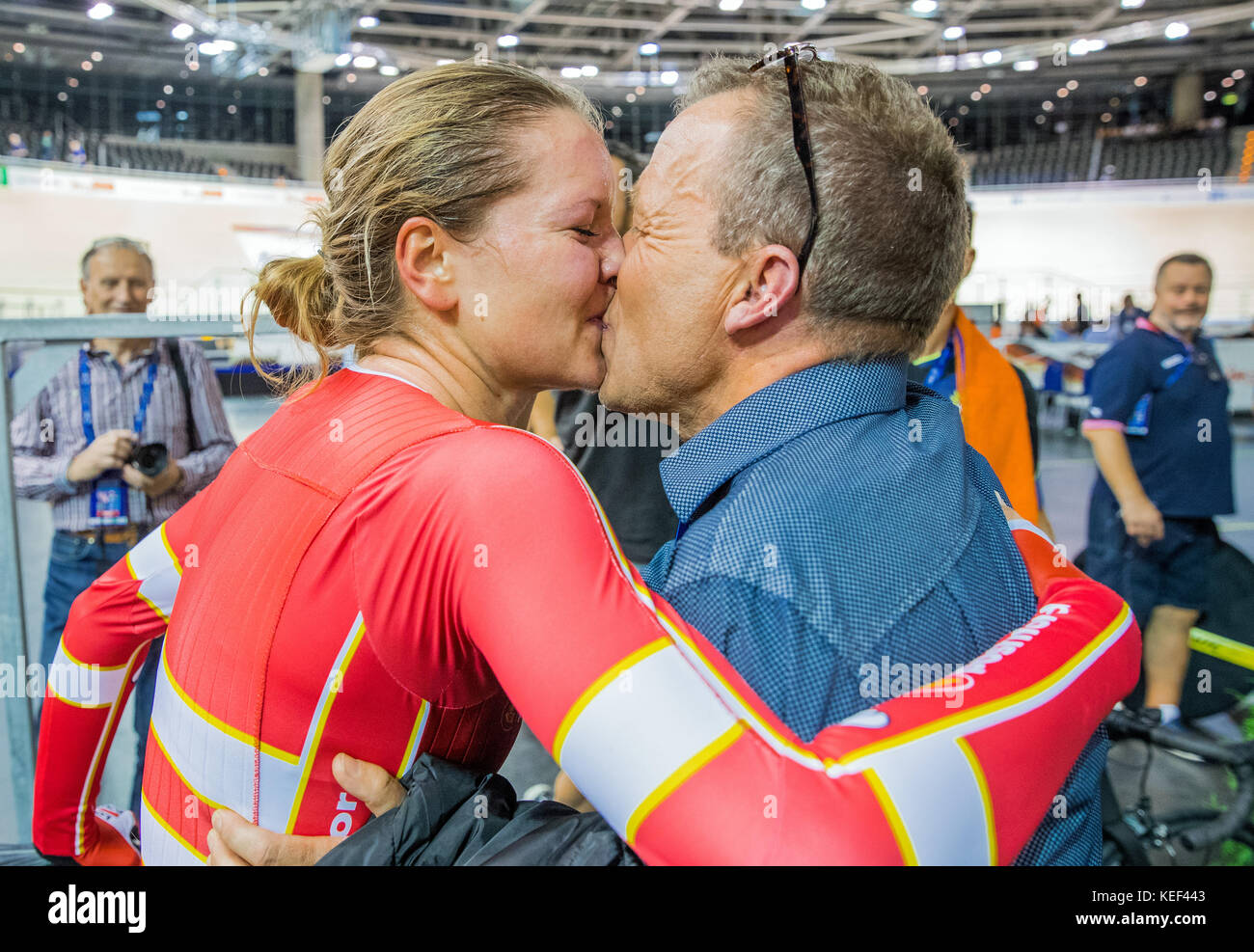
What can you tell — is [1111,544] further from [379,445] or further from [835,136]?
[379,445]

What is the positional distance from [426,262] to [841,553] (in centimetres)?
57

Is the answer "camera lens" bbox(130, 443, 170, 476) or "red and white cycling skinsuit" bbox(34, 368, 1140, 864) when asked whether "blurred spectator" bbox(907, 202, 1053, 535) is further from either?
"camera lens" bbox(130, 443, 170, 476)

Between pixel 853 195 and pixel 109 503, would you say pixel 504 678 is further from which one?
pixel 109 503

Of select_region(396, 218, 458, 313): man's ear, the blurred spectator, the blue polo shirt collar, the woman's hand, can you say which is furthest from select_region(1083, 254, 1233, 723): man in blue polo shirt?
the woman's hand

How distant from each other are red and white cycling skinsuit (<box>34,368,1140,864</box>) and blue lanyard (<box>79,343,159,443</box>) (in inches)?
83.4

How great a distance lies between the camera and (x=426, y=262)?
1.09 meters

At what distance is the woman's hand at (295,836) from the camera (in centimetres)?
93

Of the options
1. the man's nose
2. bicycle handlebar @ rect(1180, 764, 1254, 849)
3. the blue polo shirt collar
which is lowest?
bicycle handlebar @ rect(1180, 764, 1254, 849)

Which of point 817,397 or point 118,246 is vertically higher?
point 118,246

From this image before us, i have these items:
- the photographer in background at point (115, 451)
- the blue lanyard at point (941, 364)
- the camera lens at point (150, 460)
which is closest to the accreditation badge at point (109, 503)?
the photographer in background at point (115, 451)

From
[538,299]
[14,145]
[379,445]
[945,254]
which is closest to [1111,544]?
[945,254]

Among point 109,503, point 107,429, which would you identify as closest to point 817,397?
point 109,503

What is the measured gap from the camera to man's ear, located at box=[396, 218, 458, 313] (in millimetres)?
1072

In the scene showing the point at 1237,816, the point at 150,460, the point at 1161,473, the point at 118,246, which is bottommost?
the point at 1237,816
